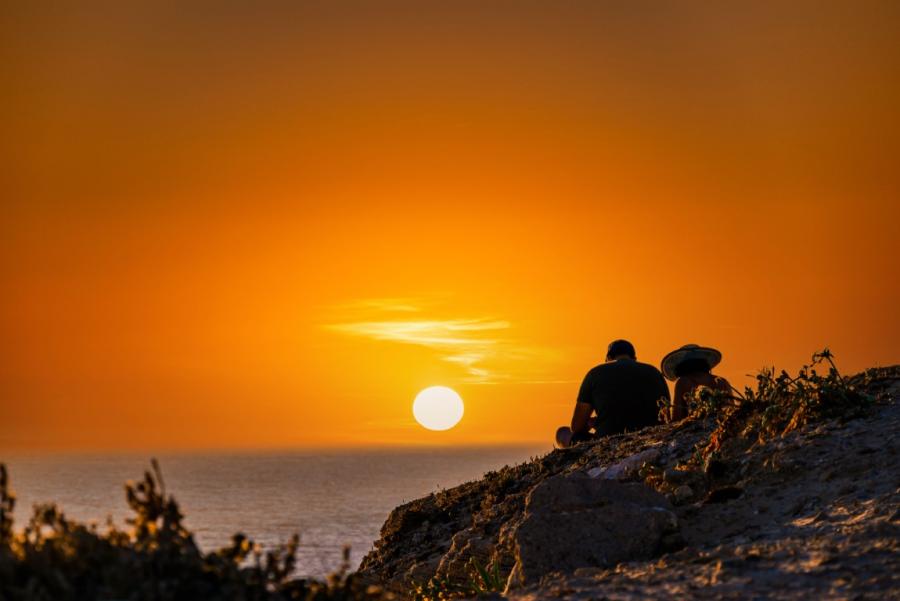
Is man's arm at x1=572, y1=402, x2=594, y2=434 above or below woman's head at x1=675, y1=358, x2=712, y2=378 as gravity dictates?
below

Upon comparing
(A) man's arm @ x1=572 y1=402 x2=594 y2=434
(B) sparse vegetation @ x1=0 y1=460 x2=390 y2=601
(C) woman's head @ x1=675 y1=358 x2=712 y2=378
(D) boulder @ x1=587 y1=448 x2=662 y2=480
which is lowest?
(B) sparse vegetation @ x1=0 y1=460 x2=390 y2=601

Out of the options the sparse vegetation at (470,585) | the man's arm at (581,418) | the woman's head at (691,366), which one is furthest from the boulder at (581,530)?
the woman's head at (691,366)

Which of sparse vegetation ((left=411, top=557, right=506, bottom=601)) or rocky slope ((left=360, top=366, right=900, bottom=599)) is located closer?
rocky slope ((left=360, top=366, right=900, bottom=599))

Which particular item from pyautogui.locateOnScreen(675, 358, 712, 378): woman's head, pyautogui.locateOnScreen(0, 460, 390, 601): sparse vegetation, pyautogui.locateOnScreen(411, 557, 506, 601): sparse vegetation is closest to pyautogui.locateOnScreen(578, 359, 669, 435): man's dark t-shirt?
pyautogui.locateOnScreen(675, 358, 712, 378): woman's head

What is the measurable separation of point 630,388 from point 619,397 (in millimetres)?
195

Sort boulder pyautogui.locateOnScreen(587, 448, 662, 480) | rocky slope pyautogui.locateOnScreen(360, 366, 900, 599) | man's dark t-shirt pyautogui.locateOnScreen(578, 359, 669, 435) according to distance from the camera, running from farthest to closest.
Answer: man's dark t-shirt pyautogui.locateOnScreen(578, 359, 669, 435) → boulder pyautogui.locateOnScreen(587, 448, 662, 480) → rocky slope pyautogui.locateOnScreen(360, 366, 900, 599)

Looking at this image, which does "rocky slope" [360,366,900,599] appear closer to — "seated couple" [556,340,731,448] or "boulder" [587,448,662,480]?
"boulder" [587,448,662,480]

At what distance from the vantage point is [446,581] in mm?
9828

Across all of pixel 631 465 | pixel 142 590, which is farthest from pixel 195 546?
pixel 631 465

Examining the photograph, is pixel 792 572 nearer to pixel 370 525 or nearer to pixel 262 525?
pixel 370 525

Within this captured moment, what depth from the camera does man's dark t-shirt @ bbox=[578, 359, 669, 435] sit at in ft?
50.0

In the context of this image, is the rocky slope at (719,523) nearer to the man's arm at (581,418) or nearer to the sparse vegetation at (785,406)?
the sparse vegetation at (785,406)

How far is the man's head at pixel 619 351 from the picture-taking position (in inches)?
627

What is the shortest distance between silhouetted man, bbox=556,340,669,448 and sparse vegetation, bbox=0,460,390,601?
31.8 feet
